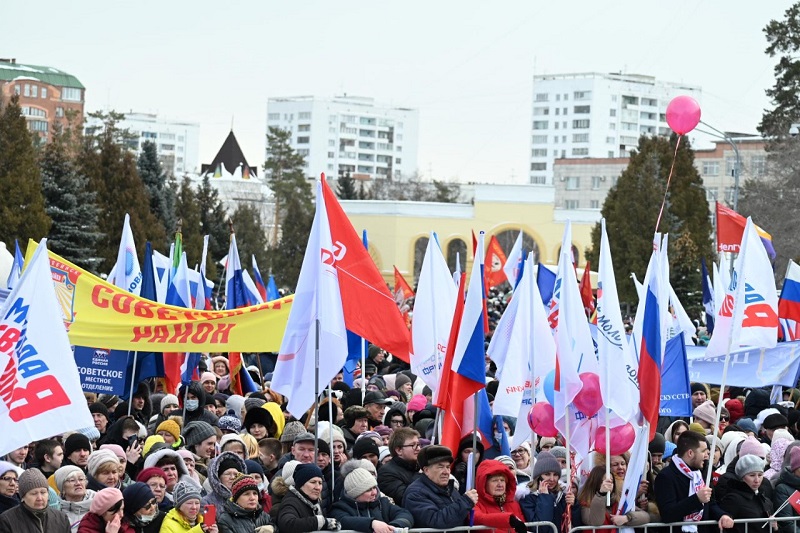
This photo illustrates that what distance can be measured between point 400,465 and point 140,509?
2.08 meters

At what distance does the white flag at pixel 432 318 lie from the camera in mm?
12109

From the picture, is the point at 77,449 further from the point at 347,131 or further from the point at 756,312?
the point at 347,131

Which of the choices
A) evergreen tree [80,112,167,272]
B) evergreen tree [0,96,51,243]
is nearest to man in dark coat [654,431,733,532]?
evergreen tree [0,96,51,243]

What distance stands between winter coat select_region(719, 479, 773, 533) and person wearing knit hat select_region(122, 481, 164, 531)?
3.69 meters

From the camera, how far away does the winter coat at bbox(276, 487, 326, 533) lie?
27.1ft

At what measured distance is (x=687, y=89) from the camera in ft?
574

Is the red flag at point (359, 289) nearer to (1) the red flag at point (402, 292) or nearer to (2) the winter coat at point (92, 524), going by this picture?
(2) the winter coat at point (92, 524)

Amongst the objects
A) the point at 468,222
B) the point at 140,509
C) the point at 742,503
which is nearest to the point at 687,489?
the point at 742,503

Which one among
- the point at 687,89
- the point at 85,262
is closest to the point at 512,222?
the point at 85,262

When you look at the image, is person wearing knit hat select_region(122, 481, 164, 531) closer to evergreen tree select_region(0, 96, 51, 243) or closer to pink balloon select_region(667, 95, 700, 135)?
pink balloon select_region(667, 95, 700, 135)

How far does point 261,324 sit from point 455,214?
69.2 m

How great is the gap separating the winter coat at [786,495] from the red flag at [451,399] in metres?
2.12

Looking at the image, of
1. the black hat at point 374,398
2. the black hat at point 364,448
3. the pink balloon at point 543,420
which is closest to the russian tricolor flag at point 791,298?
the black hat at point 374,398

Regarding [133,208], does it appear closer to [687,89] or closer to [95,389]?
[95,389]
